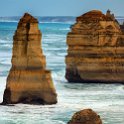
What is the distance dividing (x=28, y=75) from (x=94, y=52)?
1439 centimetres

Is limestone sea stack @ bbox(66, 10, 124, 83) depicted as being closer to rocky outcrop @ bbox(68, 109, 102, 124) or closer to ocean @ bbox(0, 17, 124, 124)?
ocean @ bbox(0, 17, 124, 124)

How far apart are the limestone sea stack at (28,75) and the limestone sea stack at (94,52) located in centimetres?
1265

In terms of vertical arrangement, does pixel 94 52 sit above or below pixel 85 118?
below

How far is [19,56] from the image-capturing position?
41.0 m

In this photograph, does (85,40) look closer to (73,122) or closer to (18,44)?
(18,44)

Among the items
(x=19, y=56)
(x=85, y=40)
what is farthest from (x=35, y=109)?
(x=85, y=40)

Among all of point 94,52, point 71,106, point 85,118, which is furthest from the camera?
point 94,52

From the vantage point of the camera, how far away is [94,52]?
5400cm

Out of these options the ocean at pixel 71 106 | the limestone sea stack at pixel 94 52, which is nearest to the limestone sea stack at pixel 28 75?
the ocean at pixel 71 106

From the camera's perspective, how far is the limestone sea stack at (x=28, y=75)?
131 feet

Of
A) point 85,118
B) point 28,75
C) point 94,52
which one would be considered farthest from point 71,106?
point 85,118

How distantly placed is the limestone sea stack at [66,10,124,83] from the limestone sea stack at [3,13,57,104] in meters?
12.7

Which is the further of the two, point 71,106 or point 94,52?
point 94,52

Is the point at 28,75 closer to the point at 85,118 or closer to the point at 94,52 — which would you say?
the point at 94,52
